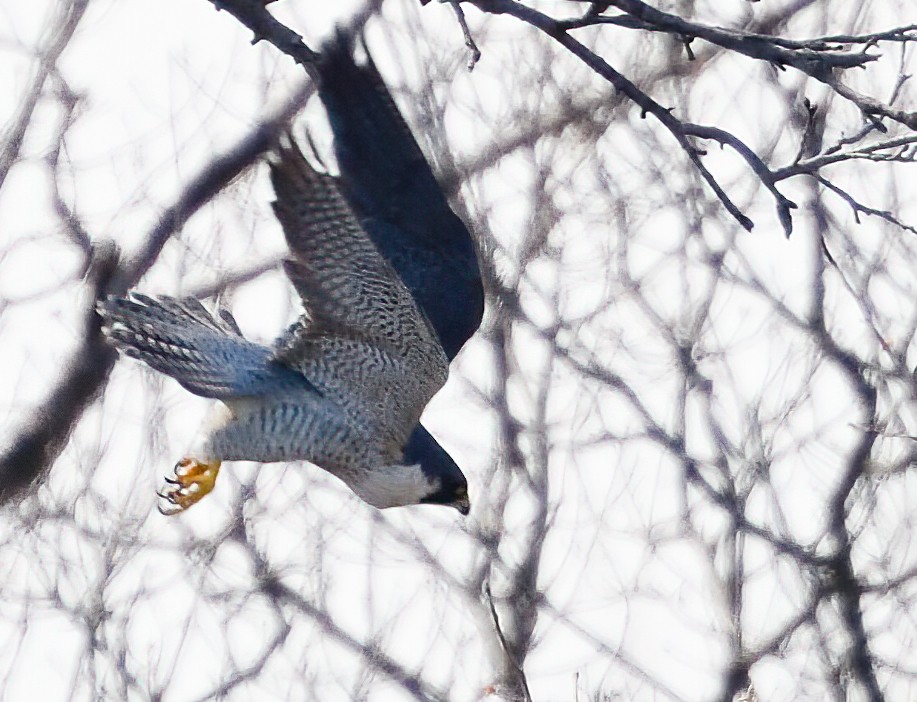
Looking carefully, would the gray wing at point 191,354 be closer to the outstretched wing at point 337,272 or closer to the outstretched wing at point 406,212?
the outstretched wing at point 337,272

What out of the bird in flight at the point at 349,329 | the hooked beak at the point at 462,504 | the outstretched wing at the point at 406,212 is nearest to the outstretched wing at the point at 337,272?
the bird in flight at the point at 349,329

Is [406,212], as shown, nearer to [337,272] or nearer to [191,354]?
[337,272]

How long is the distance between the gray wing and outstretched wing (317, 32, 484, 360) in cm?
60

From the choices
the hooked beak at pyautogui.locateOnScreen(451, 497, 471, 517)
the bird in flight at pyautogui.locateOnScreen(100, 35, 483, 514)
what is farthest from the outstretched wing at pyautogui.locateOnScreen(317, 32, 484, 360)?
the hooked beak at pyautogui.locateOnScreen(451, 497, 471, 517)

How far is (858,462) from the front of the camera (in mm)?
9312

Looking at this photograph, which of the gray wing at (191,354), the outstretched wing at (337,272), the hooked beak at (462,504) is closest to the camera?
the outstretched wing at (337,272)

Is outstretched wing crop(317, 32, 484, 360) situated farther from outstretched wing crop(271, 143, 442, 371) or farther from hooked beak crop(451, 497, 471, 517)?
hooked beak crop(451, 497, 471, 517)

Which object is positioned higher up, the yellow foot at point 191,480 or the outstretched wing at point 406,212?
the outstretched wing at point 406,212

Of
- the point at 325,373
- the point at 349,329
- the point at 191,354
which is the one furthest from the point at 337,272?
the point at 191,354

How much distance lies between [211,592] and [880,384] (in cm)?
463

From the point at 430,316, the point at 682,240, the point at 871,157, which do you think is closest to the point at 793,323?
the point at 682,240

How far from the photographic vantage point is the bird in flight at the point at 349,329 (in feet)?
13.9

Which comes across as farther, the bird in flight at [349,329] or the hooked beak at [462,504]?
the hooked beak at [462,504]

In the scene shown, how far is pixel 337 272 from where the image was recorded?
14.0 ft
